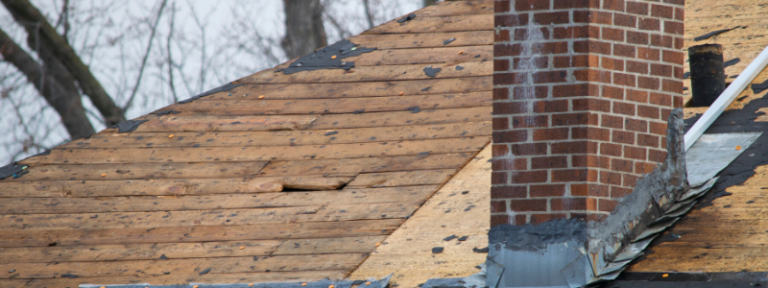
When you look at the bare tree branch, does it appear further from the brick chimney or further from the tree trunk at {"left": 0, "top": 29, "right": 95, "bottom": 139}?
the brick chimney

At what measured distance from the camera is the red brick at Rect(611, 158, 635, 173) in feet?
12.6

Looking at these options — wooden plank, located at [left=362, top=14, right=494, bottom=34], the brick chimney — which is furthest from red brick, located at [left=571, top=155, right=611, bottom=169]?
wooden plank, located at [left=362, top=14, right=494, bottom=34]

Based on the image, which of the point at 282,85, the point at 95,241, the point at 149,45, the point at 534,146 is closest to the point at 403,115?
the point at 282,85

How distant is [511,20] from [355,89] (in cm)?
231

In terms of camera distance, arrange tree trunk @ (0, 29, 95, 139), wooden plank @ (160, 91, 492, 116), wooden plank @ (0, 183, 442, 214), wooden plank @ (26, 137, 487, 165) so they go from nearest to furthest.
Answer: wooden plank @ (0, 183, 442, 214) → wooden plank @ (26, 137, 487, 165) → wooden plank @ (160, 91, 492, 116) → tree trunk @ (0, 29, 95, 139)

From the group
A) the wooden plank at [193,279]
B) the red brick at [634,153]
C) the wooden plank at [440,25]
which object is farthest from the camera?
the wooden plank at [440,25]

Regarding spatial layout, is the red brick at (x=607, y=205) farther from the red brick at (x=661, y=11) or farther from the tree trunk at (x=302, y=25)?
the tree trunk at (x=302, y=25)

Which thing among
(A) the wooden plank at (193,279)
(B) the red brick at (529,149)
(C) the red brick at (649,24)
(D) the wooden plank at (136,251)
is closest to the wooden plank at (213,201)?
(D) the wooden plank at (136,251)

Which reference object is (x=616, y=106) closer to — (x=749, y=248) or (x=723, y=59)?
(x=749, y=248)

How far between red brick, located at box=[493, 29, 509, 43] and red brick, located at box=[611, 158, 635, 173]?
0.87 metres

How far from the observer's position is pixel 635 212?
393 cm

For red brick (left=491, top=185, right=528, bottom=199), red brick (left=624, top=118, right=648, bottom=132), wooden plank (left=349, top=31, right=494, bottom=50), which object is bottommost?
red brick (left=491, top=185, right=528, bottom=199)

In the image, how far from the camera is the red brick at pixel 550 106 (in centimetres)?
381

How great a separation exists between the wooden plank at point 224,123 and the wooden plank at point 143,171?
16.9 inches
